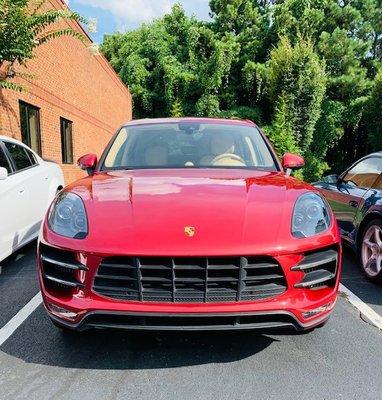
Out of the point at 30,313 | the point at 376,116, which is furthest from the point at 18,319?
the point at 376,116

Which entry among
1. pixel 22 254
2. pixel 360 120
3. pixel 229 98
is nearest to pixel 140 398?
pixel 22 254

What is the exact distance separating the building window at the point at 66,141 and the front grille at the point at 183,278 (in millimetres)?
10831

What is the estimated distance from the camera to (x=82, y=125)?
1489cm

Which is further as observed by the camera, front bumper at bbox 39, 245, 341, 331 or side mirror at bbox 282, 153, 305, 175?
side mirror at bbox 282, 153, 305, 175

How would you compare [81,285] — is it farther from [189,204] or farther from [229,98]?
[229,98]

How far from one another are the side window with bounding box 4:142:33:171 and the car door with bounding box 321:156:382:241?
3894mm

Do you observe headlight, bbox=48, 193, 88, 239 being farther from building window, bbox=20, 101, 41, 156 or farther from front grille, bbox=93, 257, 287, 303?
building window, bbox=20, 101, 41, 156

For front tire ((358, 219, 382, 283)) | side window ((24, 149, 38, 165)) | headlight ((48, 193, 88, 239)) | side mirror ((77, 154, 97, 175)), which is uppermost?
side mirror ((77, 154, 97, 175))

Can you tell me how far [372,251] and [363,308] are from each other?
0.97 meters

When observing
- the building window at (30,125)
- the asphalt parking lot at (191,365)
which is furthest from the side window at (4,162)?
the building window at (30,125)

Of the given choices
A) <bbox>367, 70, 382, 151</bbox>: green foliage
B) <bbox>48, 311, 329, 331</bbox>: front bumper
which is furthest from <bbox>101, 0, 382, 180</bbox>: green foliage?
<bbox>48, 311, 329, 331</bbox>: front bumper

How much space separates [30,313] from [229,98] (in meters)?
24.6

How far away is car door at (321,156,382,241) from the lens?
4912 millimetres

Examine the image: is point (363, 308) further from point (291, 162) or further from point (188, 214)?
point (188, 214)
